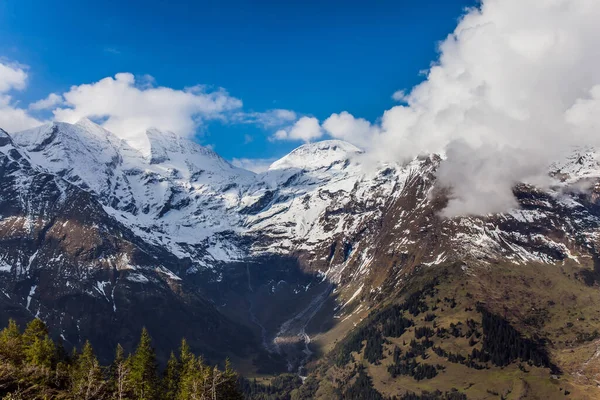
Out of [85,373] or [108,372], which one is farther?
[108,372]

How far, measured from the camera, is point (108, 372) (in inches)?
5084

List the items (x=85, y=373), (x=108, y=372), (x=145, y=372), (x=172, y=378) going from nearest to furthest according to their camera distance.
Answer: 1. (x=85, y=373)
2. (x=145, y=372)
3. (x=172, y=378)
4. (x=108, y=372)

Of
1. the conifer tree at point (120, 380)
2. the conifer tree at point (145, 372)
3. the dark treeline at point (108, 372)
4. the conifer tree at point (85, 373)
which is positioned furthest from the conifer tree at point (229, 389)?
the conifer tree at point (85, 373)

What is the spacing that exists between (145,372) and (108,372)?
18.2m

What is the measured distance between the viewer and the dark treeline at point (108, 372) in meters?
88.8

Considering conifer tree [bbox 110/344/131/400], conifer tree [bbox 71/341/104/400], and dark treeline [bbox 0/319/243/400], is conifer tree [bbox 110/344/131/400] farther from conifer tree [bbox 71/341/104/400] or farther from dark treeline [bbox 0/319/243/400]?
conifer tree [bbox 71/341/104/400]

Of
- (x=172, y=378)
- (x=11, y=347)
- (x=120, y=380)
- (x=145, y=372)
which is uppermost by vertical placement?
(x=11, y=347)

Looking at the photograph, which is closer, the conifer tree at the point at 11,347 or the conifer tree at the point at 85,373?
the conifer tree at the point at 85,373

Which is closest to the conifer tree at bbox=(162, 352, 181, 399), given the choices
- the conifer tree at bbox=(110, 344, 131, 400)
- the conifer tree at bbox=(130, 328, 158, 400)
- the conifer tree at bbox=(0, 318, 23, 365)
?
the conifer tree at bbox=(130, 328, 158, 400)

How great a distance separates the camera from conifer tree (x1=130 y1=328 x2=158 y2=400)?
367 feet

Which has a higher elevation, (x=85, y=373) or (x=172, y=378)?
(x=85, y=373)

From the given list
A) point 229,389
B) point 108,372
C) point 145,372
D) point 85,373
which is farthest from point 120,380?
point 108,372

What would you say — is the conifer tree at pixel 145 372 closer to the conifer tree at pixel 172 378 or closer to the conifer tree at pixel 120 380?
the conifer tree at pixel 120 380

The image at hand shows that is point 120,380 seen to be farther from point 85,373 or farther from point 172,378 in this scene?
point 172,378
